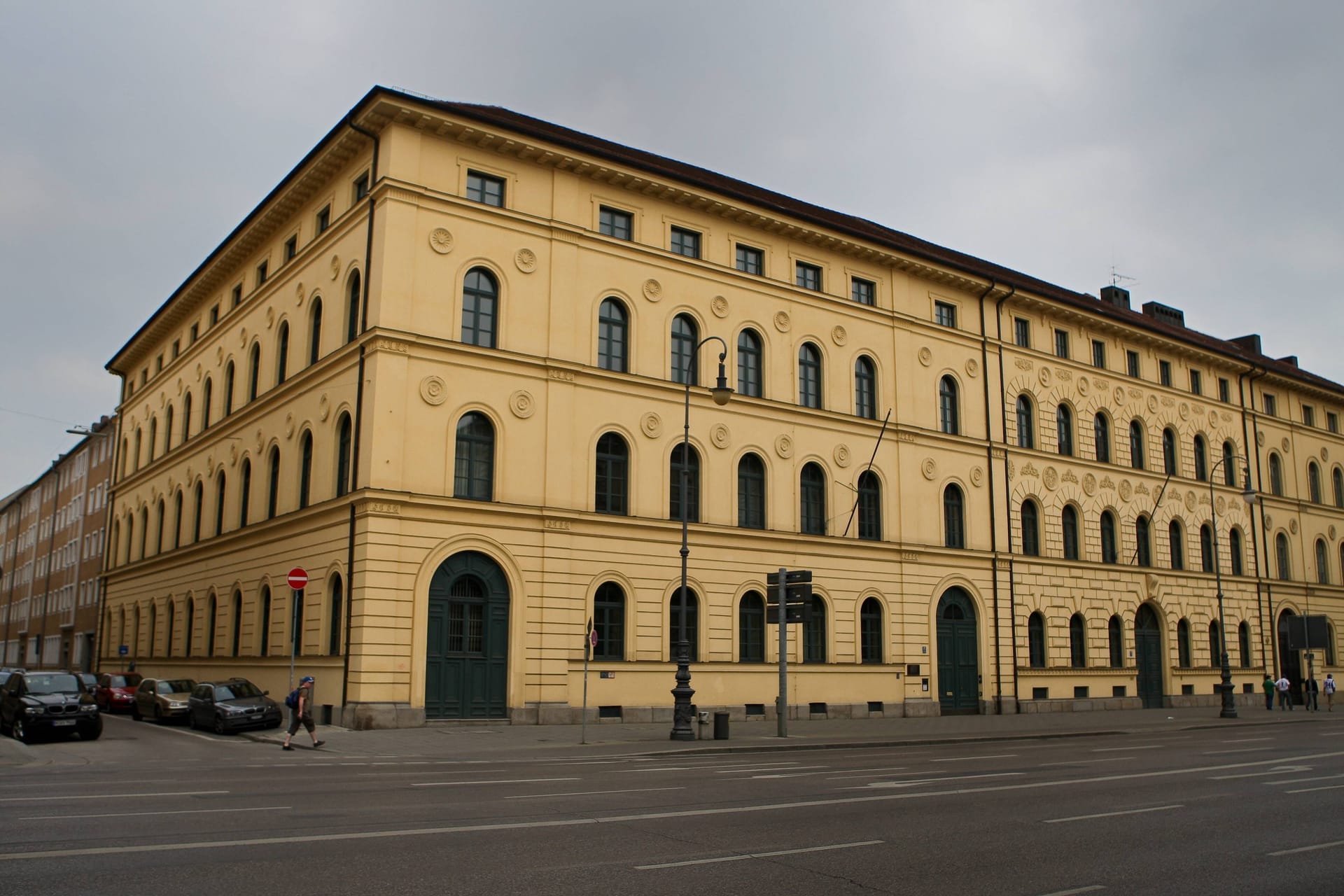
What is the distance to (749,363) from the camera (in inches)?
1460

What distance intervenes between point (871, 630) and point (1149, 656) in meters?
16.9

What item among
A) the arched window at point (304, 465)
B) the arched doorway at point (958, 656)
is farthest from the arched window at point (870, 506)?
the arched window at point (304, 465)

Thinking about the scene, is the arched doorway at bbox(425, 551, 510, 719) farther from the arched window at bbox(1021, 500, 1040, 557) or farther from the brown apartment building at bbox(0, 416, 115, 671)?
the brown apartment building at bbox(0, 416, 115, 671)

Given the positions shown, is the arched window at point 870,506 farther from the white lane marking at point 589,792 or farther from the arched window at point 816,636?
the white lane marking at point 589,792

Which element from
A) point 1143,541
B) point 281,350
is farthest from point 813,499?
point 1143,541

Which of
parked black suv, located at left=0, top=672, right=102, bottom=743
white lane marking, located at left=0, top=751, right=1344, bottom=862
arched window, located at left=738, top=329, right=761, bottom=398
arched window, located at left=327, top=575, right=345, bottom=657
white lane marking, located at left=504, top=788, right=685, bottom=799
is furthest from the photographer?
arched window, located at left=738, top=329, right=761, bottom=398

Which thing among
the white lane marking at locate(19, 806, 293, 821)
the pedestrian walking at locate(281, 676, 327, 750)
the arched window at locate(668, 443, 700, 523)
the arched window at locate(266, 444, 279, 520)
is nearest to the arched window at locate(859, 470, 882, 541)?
the arched window at locate(668, 443, 700, 523)

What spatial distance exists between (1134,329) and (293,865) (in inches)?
1859

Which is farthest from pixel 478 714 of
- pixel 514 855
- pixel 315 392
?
pixel 514 855

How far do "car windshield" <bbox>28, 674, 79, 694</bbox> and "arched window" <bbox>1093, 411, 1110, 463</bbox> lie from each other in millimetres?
39620

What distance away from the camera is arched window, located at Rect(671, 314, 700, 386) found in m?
35.3

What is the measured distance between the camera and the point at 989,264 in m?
52.1

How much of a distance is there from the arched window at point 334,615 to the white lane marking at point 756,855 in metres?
21.7

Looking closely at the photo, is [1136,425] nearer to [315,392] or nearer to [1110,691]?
[1110,691]
